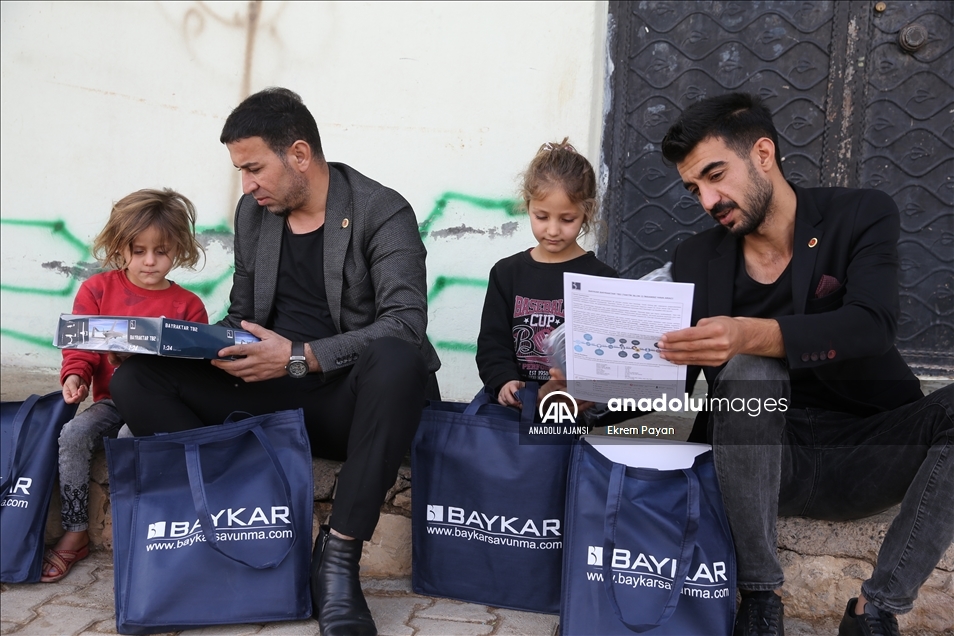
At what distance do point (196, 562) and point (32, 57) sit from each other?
3.06 m

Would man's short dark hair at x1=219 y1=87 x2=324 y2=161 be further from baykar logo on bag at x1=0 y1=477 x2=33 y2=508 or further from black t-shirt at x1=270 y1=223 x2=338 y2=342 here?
baykar logo on bag at x1=0 y1=477 x2=33 y2=508

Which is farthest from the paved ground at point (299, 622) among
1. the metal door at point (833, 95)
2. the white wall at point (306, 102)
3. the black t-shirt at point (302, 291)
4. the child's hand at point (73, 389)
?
the metal door at point (833, 95)

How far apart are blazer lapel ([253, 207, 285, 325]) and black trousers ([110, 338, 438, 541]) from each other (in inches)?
11.6

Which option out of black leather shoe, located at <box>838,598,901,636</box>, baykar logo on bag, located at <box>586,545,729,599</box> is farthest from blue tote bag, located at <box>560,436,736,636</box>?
black leather shoe, located at <box>838,598,901,636</box>

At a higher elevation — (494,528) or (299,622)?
(494,528)

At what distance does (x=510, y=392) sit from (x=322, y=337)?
23.7 inches

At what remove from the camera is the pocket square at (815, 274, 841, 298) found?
2.08m

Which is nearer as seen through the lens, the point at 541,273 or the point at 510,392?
the point at 510,392

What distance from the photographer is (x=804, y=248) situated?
83.4 inches

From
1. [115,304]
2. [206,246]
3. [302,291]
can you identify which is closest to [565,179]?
[302,291]

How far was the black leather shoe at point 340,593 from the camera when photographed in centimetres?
193

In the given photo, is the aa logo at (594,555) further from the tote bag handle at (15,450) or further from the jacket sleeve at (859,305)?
the tote bag handle at (15,450)

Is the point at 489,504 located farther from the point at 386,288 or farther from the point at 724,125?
the point at 724,125

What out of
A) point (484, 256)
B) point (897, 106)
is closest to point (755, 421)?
point (484, 256)
